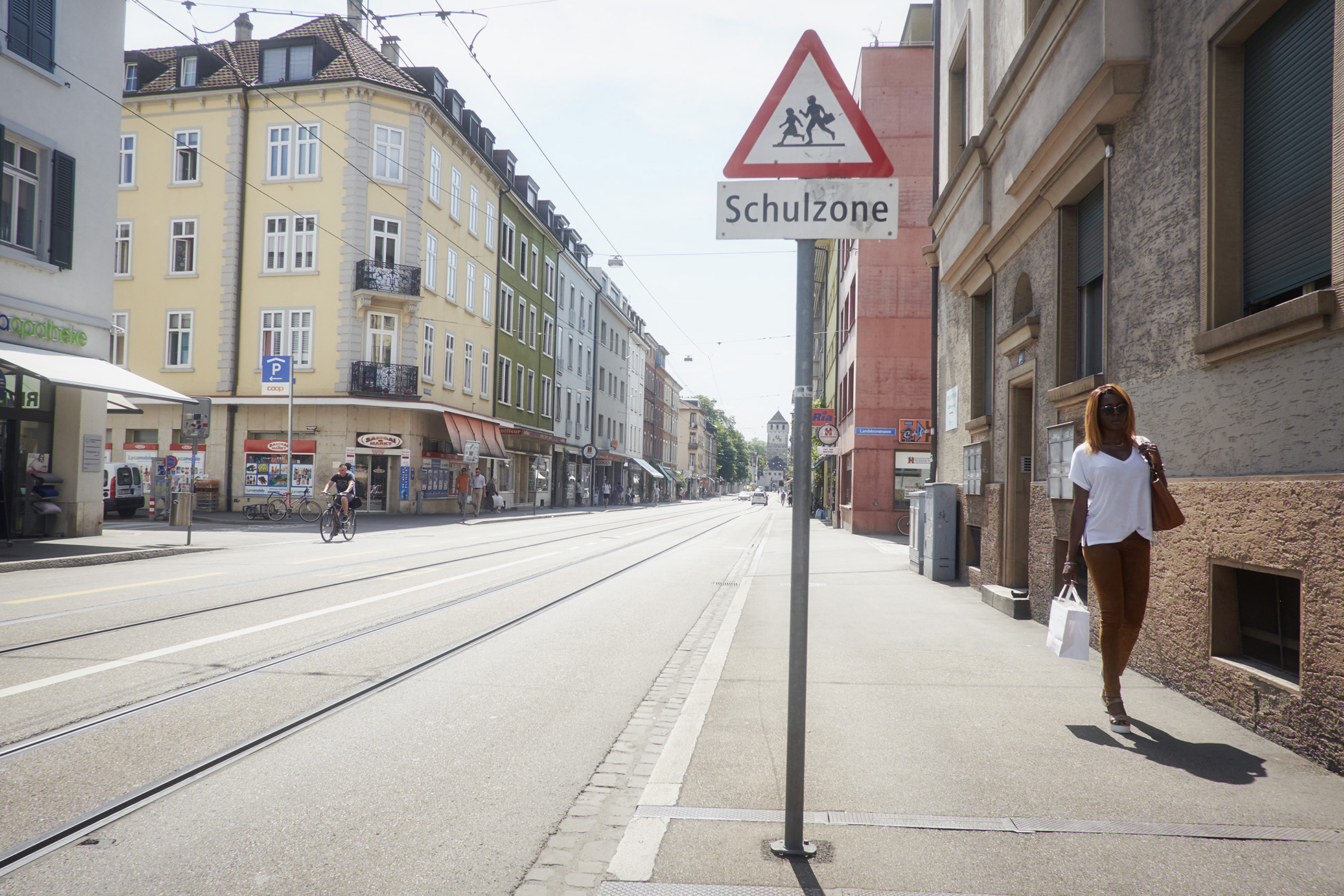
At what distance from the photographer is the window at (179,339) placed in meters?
31.7

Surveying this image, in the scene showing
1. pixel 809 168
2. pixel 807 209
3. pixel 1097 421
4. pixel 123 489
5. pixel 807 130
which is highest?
pixel 807 130

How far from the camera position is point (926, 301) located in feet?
98.0

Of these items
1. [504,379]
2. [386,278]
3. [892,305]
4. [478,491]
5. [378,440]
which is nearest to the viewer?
[892,305]

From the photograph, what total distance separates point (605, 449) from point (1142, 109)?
185 feet

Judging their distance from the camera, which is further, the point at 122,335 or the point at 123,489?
the point at 122,335

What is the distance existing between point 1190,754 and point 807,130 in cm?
334

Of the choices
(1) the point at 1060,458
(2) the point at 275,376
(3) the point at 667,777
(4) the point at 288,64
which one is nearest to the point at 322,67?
(4) the point at 288,64

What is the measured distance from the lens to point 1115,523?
4777mm

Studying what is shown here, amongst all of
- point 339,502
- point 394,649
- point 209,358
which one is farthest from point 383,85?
point 394,649

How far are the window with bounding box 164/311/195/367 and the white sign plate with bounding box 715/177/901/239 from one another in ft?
108

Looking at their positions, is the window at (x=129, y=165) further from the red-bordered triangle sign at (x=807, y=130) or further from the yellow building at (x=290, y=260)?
the red-bordered triangle sign at (x=807, y=130)

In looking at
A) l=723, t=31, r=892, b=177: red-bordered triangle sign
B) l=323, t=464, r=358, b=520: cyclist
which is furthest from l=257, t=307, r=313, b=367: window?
l=723, t=31, r=892, b=177: red-bordered triangle sign

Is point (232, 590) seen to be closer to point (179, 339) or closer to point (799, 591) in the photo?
point (799, 591)

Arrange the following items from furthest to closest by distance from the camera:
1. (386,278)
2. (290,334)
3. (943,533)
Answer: (290,334) < (386,278) < (943,533)
